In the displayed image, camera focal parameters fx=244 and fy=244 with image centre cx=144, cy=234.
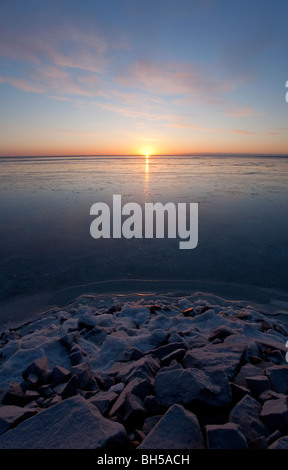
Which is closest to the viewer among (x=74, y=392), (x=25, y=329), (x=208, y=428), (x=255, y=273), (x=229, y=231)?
(x=208, y=428)

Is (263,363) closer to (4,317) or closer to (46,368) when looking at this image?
(46,368)

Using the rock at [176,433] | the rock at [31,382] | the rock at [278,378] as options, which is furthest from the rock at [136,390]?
the rock at [278,378]

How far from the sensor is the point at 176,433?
1906 millimetres

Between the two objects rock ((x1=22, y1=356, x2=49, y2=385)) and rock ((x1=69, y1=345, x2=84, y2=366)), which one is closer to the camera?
rock ((x1=22, y1=356, x2=49, y2=385))

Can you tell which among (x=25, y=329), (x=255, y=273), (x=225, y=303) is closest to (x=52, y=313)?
(x=25, y=329)

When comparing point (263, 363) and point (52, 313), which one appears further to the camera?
point (52, 313)

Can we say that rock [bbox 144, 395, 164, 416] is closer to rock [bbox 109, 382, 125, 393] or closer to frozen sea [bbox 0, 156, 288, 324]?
rock [bbox 109, 382, 125, 393]

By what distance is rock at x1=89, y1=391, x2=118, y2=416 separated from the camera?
2241mm

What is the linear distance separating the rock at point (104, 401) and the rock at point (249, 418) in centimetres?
108

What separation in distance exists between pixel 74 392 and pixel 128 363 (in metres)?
0.74

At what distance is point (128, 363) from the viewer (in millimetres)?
3057

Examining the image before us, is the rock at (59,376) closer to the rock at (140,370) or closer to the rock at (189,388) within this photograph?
A: the rock at (140,370)

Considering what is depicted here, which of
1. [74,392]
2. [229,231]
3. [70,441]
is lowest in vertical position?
[74,392]

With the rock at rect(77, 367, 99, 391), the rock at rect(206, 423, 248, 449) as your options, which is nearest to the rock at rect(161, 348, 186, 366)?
the rock at rect(77, 367, 99, 391)
